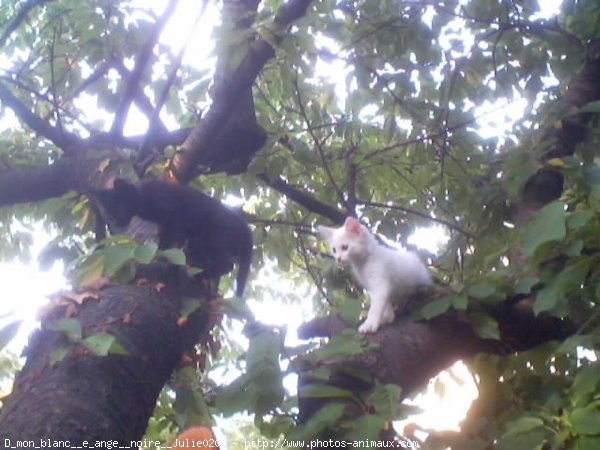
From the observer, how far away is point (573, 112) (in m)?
3.61

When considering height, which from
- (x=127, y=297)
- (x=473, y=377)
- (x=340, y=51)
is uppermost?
(x=340, y=51)

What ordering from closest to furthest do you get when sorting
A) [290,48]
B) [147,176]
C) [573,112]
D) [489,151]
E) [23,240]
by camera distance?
[290,48], [573,112], [147,176], [489,151], [23,240]

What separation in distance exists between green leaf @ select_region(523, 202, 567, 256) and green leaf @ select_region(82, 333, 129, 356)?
4.41 feet

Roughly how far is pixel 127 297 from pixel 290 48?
145 centimetres

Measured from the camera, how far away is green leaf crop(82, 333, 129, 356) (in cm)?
206

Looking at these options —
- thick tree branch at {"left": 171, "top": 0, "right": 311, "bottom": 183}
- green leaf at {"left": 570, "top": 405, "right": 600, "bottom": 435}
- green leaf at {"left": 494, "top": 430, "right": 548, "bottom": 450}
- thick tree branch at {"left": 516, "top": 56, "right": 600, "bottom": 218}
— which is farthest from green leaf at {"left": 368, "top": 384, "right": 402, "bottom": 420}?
thick tree branch at {"left": 171, "top": 0, "right": 311, "bottom": 183}

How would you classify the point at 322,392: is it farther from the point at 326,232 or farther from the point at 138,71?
the point at 138,71

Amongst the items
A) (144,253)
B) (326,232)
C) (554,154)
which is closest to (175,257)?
(144,253)

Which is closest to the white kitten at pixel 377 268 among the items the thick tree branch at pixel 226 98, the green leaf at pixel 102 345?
the thick tree branch at pixel 226 98

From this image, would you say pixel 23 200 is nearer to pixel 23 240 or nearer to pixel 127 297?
pixel 23 240

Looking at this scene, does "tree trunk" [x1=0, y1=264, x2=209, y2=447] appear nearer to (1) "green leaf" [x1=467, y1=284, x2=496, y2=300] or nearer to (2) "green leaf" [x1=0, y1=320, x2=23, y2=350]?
(2) "green leaf" [x1=0, y1=320, x2=23, y2=350]

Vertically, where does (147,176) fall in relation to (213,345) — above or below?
above

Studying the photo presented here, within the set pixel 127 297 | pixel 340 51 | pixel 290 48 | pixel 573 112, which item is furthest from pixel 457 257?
pixel 127 297

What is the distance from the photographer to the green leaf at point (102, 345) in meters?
2.06
